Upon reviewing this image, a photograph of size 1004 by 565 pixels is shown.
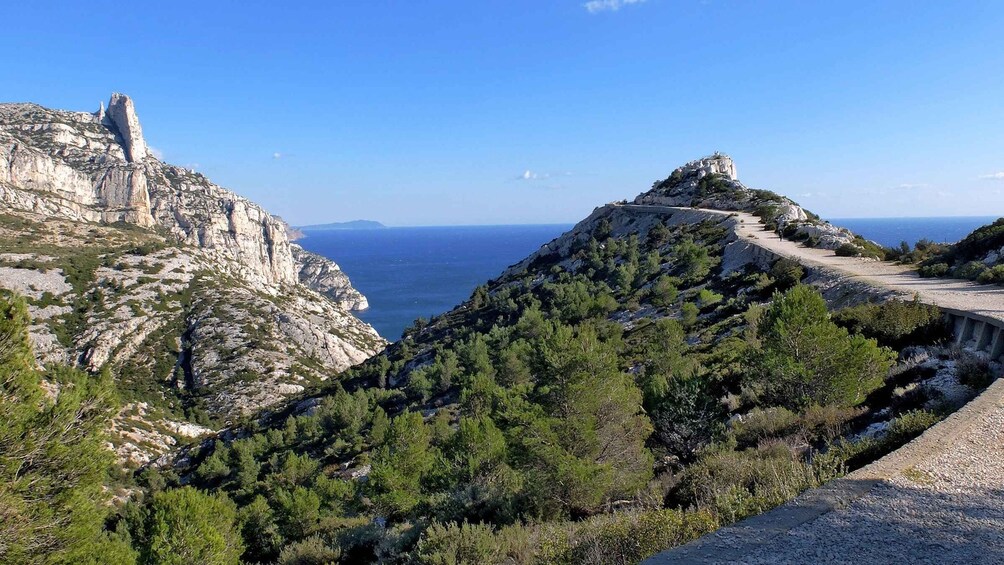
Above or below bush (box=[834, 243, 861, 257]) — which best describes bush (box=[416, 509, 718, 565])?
below

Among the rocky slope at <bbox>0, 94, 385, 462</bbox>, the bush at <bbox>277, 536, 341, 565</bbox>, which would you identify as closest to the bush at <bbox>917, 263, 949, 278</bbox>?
the bush at <bbox>277, 536, 341, 565</bbox>

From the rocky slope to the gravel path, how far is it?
177 feet

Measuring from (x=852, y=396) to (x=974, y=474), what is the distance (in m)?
4.48

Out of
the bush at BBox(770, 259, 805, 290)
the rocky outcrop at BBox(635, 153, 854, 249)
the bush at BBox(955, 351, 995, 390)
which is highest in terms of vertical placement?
the rocky outcrop at BBox(635, 153, 854, 249)

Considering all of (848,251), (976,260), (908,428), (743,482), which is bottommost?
(743,482)

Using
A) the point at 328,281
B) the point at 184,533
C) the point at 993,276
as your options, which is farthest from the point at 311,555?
the point at 328,281

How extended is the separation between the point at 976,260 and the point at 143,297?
281ft

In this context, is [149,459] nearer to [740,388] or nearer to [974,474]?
[740,388]

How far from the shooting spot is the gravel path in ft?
17.3

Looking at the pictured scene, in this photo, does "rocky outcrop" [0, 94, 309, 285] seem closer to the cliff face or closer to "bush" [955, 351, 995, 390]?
the cliff face

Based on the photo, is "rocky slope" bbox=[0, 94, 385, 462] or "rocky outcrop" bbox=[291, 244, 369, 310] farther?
"rocky outcrop" bbox=[291, 244, 369, 310]

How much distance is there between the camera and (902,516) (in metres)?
5.75

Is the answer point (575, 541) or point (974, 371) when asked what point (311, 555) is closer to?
point (575, 541)

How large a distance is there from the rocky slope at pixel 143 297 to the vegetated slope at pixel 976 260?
193 feet
